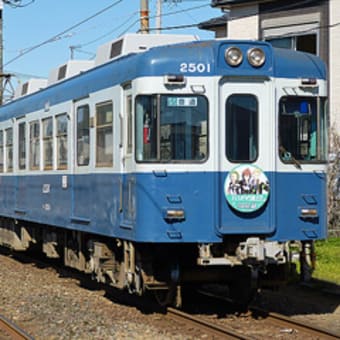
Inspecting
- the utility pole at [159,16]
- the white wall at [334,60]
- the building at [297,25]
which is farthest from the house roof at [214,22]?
the white wall at [334,60]

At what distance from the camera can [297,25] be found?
2252 cm

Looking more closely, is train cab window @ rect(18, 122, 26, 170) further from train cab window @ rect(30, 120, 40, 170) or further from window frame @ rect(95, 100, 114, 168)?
window frame @ rect(95, 100, 114, 168)

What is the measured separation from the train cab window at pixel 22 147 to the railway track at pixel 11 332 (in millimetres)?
5941

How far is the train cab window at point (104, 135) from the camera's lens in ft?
37.6

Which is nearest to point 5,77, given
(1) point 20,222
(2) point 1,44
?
(2) point 1,44

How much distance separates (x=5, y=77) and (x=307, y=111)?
2607cm

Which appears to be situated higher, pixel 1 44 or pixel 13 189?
pixel 1 44

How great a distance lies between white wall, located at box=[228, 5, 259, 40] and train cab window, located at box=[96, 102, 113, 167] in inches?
498

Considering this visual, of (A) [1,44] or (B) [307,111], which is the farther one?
(A) [1,44]

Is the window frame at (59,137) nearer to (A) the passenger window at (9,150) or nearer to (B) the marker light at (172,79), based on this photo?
(B) the marker light at (172,79)

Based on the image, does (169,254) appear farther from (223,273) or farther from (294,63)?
(294,63)

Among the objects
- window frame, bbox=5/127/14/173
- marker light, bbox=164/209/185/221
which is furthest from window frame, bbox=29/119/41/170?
marker light, bbox=164/209/185/221

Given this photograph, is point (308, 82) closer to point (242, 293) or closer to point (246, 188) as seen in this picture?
point (246, 188)

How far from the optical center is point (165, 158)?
10.3m
